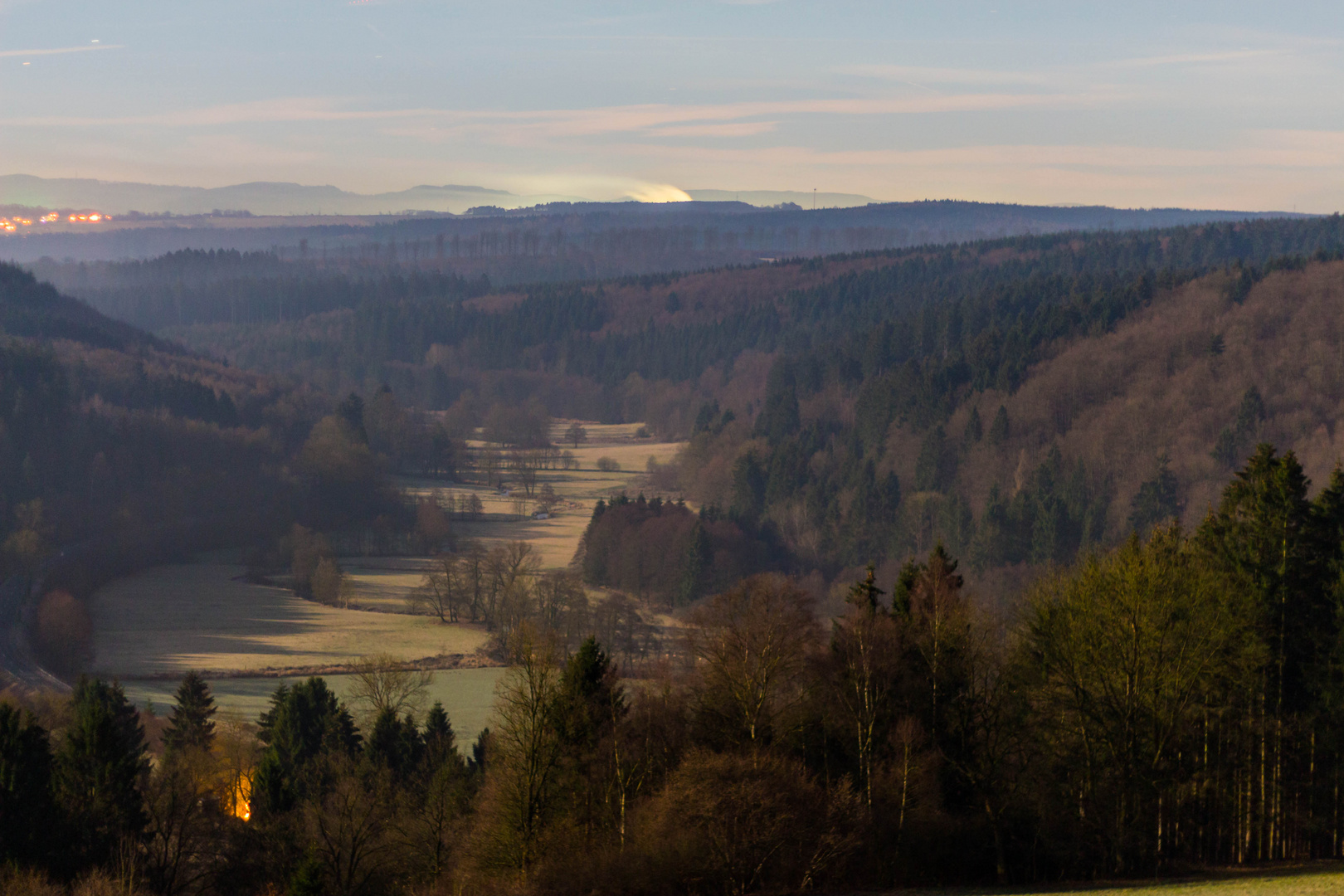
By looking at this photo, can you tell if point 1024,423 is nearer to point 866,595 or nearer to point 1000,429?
point 1000,429

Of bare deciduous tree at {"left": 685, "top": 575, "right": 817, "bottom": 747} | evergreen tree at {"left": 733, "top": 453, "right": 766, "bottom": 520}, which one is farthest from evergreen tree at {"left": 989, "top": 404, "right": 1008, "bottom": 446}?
bare deciduous tree at {"left": 685, "top": 575, "right": 817, "bottom": 747}

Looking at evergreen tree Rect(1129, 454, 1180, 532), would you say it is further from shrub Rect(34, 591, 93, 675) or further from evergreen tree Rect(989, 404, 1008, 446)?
shrub Rect(34, 591, 93, 675)

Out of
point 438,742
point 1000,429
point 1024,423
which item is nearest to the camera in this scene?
point 438,742

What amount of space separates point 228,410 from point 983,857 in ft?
406

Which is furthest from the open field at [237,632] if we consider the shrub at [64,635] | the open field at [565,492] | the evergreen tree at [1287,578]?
the evergreen tree at [1287,578]

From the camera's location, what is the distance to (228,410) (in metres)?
138

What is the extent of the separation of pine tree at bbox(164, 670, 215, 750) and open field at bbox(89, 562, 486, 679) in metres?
22.6

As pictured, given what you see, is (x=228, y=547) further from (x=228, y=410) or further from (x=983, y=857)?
(x=983, y=857)

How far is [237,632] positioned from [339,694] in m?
18.5

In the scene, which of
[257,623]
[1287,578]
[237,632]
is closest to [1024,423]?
[257,623]

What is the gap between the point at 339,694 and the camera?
60.1 meters

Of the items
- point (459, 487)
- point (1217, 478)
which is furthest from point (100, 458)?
point (1217, 478)

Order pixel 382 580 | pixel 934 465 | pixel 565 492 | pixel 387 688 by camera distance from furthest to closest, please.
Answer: pixel 565 492
pixel 934 465
pixel 382 580
pixel 387 688

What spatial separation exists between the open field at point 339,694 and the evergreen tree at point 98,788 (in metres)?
20.2
